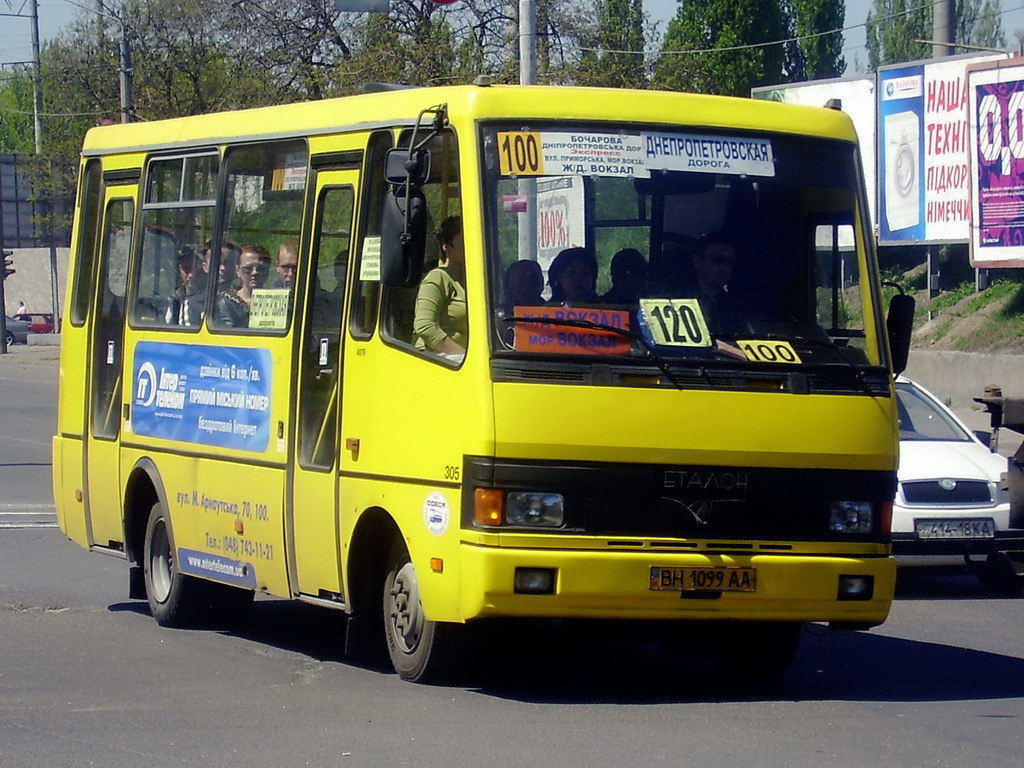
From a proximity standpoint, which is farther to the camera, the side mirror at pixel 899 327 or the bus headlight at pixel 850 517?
the side mirror at pixel 899 327

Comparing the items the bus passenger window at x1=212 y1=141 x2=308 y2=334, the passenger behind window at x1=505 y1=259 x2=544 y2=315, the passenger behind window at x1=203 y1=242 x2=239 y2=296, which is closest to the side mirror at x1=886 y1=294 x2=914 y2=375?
the passenger behind window at x1=505 y1=259 x2=544 y2=315

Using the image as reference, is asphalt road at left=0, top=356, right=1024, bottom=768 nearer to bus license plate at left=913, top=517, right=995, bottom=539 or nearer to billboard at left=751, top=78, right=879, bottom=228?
bus license plate at left=913, top=517, right=995, bottom=539

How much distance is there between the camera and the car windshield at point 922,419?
13.5 metres

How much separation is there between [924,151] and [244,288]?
1151 inches

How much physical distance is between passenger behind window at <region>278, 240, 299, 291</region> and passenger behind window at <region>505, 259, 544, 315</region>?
1.98 meters

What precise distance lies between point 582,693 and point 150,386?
3.79 m

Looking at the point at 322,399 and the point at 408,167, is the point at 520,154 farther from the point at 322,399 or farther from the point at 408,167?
the point at 322,399

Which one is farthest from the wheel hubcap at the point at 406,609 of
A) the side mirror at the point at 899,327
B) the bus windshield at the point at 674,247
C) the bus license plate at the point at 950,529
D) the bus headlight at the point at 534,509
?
the bus license plate at the point at 950,529

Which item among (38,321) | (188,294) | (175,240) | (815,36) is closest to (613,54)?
(175,240)

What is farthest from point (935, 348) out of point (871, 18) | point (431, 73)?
point (871, 18)

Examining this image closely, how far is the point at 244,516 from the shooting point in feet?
31.7

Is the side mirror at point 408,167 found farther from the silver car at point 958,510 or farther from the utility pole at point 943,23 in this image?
the utility pole at point 943,23

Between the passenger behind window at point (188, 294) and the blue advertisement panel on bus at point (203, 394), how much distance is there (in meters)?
0.17

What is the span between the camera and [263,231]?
980 centimetres
